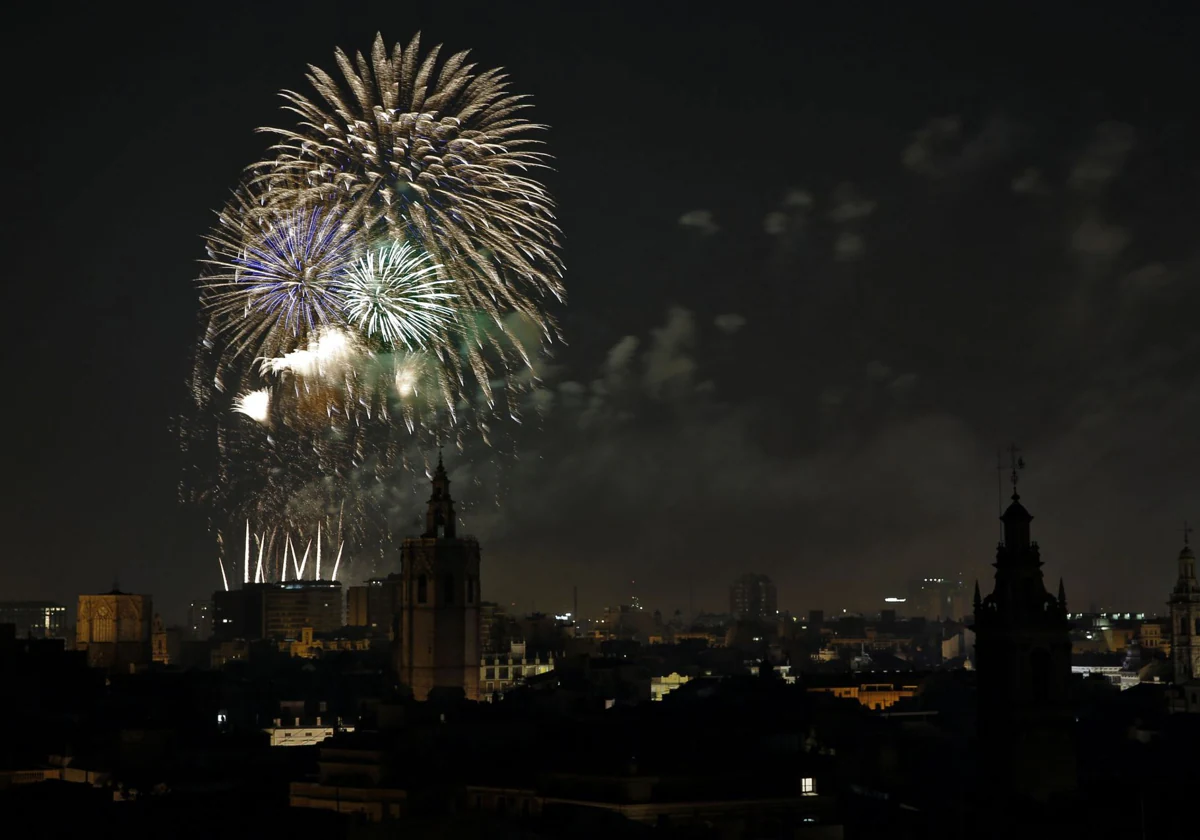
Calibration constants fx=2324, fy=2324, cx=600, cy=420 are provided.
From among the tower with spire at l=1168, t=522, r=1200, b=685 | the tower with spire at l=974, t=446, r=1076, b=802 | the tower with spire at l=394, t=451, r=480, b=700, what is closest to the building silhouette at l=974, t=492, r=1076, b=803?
the tower with spire at l=974, t=446, r=1076, b=802

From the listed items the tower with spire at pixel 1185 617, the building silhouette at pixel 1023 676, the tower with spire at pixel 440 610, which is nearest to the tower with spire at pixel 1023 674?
the building silhouette at pixel 1023 676

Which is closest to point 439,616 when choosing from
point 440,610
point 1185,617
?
point 440,610

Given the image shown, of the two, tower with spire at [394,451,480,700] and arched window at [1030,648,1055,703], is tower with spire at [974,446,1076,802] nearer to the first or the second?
arched window at [1030,648,1055,703]

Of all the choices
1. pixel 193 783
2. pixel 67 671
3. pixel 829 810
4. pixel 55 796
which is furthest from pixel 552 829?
pixel 67 671

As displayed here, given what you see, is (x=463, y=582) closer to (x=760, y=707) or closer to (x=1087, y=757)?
(x=760, y=707)

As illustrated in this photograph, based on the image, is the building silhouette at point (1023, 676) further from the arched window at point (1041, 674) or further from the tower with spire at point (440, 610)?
the tower with spire at point (440, 610)
